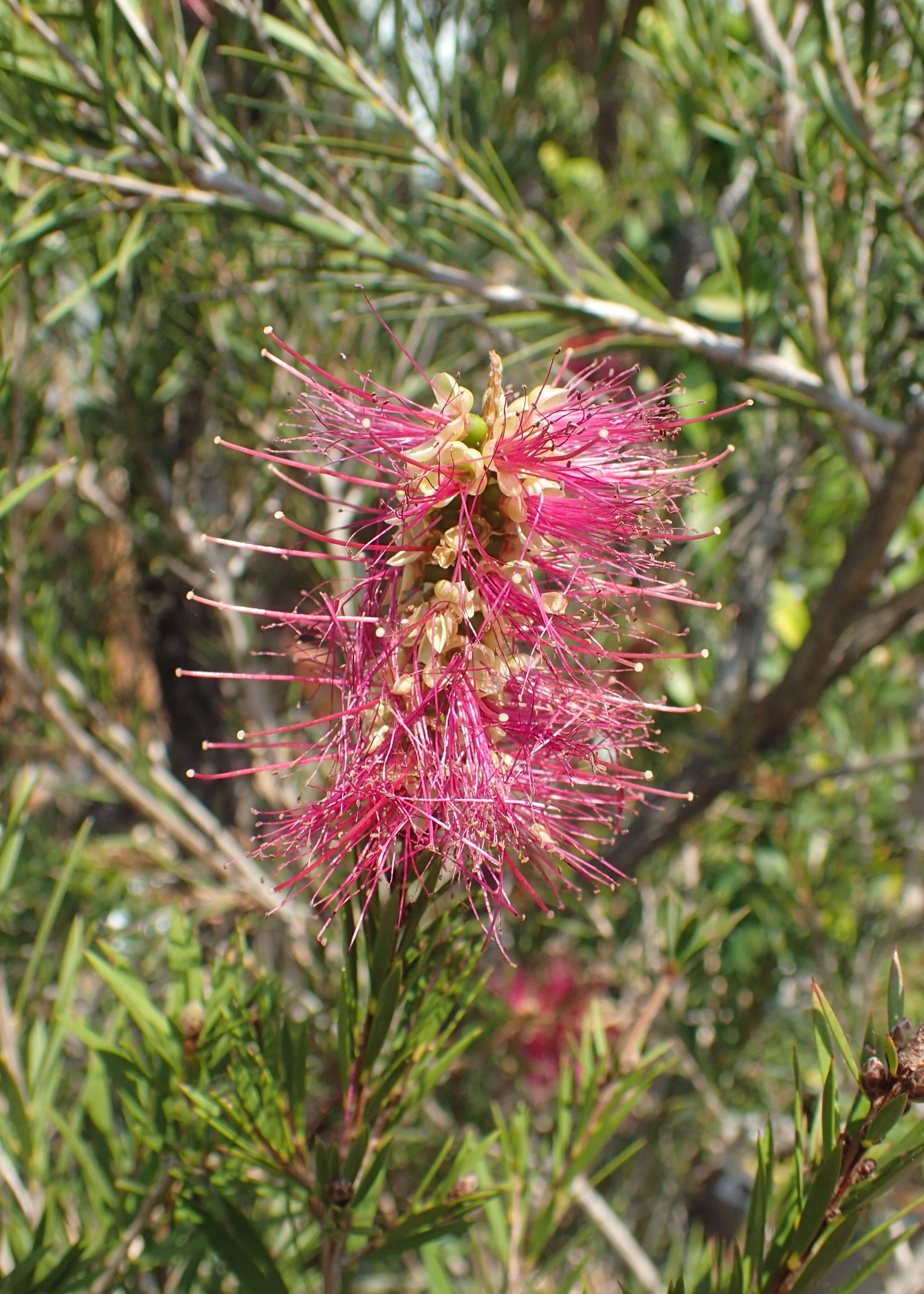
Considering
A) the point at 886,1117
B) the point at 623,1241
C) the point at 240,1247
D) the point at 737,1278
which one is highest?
the point at 886,1117

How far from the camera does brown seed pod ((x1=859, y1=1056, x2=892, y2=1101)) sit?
0.36 m

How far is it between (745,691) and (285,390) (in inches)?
24.2

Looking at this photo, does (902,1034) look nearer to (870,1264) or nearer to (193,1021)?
(870,1264)

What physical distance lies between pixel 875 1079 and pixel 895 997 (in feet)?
0.13

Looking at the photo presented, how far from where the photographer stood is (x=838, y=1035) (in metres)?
0.37

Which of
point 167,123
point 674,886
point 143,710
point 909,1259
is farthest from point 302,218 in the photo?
point 909,1259

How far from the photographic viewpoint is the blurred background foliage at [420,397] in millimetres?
663

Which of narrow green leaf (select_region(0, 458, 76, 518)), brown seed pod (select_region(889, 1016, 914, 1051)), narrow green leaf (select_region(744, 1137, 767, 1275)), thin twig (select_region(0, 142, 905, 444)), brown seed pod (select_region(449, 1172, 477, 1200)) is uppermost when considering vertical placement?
thin twig (select_region(0, 142, 905, 444))

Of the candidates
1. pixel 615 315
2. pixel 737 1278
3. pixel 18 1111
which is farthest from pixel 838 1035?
pixel 615 315

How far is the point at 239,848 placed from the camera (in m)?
1.11

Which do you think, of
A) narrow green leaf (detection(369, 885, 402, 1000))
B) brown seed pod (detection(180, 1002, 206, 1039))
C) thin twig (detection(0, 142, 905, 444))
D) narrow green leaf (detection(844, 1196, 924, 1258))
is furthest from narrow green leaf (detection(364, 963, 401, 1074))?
thin twig (detection(0, 142, 905, 444))

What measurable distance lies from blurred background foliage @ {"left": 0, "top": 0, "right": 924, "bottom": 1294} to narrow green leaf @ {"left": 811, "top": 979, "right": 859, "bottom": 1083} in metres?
0.18

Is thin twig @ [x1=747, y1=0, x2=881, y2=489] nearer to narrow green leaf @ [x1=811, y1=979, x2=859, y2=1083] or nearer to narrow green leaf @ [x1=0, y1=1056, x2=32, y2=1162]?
narrow green leaf @ [x1=811, y1=979, x2=859, y2=1083]

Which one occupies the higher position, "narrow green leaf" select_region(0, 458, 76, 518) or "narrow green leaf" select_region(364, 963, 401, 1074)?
"narrow green leaf" select_region(0, 458, 76, 518)
